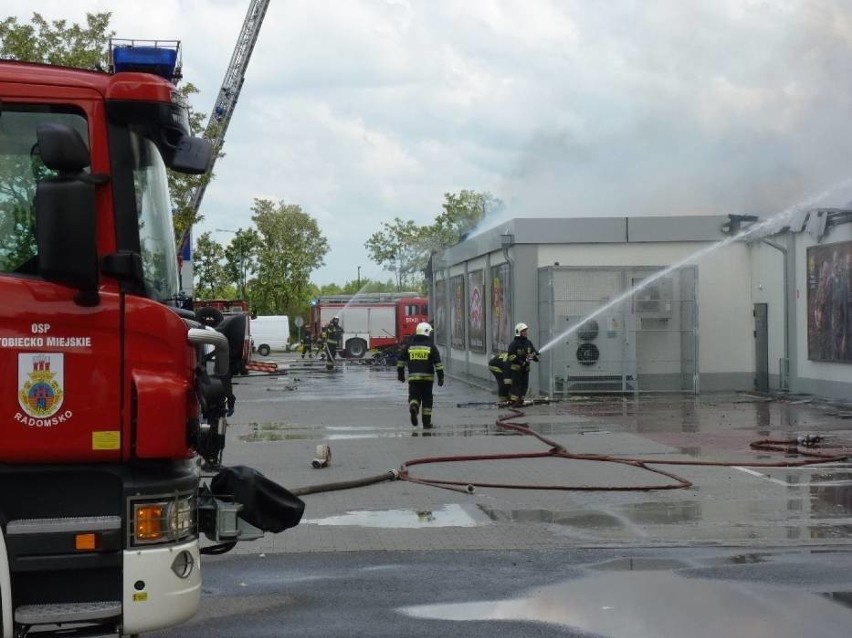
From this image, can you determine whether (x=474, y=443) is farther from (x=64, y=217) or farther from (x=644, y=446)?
(x=64, y=217)

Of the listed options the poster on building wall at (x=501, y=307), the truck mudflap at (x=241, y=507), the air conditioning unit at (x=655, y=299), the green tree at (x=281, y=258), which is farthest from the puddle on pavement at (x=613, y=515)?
the green tree at (x=281, y=258)

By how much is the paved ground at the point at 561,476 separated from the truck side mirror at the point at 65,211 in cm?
451

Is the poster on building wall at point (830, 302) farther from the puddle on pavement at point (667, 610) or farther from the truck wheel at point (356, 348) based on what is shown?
the truck wheel at point (356, 348)

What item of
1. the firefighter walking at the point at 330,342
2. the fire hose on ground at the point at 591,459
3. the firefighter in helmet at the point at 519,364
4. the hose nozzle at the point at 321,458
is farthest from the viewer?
the firefighter walking at the point at 330,342

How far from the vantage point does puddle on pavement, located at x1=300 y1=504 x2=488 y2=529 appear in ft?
31.2

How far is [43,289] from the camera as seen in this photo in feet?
14.8

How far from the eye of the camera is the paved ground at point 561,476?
9.04m

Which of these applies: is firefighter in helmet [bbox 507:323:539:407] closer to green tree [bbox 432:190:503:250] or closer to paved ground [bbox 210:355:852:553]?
paved ground [bbox 210:355:852:553]

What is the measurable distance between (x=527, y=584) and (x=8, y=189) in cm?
418

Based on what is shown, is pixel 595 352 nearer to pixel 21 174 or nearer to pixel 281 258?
pixel 21 174

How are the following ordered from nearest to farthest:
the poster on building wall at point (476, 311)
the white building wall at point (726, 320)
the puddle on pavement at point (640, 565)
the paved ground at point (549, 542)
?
the paved ground at point (549, 542) < the puddle on pavement at point (640, 565) < the white building wall at point (726, 320) < the poster on building wall at point (476, 311)

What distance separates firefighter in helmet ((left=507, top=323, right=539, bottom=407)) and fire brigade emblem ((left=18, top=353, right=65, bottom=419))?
53.6 feet

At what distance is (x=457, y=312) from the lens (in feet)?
105

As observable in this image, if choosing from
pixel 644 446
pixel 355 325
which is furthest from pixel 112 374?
pixel 355 325
